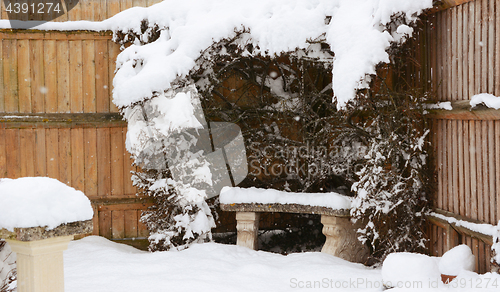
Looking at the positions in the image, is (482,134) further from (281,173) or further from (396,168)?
(281,173)

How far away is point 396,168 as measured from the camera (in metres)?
4.72

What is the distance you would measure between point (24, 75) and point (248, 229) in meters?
3.53

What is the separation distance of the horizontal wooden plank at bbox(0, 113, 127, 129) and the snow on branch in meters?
0.79

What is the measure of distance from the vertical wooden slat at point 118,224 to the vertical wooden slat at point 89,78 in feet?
4.63

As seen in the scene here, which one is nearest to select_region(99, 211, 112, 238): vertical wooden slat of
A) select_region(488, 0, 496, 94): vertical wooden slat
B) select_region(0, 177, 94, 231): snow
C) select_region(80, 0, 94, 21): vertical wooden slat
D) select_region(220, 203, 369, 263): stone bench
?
select_region(220, 203, 369, 263): stone bench

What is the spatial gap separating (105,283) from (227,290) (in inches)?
44.8

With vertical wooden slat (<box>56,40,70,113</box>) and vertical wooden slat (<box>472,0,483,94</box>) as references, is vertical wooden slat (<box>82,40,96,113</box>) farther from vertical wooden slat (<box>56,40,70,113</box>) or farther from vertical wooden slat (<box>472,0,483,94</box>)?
vertical wooden slat (<box>472,0,483,94</box>)

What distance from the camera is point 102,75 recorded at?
597 centimetres

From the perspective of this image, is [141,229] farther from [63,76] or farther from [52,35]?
[52,35]

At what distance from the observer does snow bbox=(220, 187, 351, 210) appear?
5035 millimetres

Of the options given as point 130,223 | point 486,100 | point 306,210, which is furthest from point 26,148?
point 486,100

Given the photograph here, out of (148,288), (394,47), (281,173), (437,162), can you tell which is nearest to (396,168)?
(437,162)

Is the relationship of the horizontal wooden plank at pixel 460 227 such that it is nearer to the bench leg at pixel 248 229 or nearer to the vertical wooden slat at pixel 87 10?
the bench leg at pixel 248 229

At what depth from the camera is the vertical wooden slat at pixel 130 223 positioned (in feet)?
19.9
